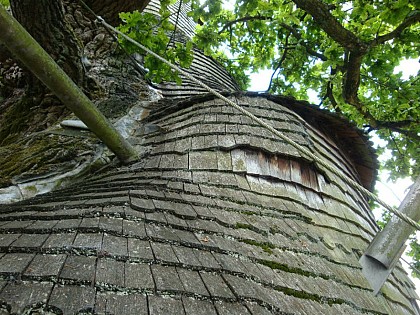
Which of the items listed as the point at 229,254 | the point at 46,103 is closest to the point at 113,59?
the point at 46,103

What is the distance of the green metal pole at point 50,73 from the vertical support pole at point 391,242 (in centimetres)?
179

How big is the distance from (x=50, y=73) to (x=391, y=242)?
6.76 feet

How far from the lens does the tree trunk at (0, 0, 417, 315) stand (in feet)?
4.10

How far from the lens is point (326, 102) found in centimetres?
787

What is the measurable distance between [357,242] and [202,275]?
1.52 meters

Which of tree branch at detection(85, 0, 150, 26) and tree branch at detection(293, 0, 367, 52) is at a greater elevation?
tree branch at detection(293, 0, 367, 52)

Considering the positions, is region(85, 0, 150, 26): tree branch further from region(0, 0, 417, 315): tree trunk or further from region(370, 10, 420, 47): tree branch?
region(370, 10, 420, 47): tree branch

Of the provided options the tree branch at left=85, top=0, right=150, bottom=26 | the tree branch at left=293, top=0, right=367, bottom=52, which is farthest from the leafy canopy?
the tree branch at left=85, top=0, right=150, bottom=26

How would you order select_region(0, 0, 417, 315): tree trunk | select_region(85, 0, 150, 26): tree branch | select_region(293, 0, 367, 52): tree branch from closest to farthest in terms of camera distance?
select_region(0, 0, 417, 315): tree trunk
select_region(293, 0, 367, 52): tree branch
select_region(85, 0, 150, 26): tree branch

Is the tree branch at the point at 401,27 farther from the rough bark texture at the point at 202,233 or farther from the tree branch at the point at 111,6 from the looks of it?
the tree branch at the point at 111,6

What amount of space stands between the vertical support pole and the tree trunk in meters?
0.10

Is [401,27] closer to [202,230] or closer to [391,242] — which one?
[391,242]

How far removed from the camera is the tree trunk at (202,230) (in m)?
1.25

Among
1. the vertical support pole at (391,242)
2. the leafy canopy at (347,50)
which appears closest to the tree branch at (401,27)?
the leafy canopy at (347,50)
